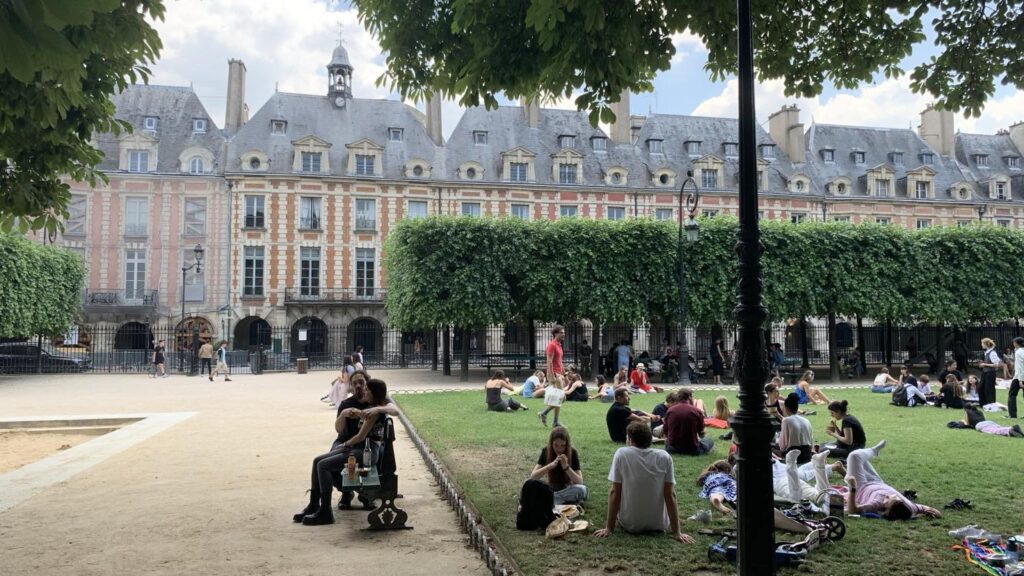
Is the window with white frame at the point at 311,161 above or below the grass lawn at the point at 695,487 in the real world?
above

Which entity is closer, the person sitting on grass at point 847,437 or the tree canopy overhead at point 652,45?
the tree canopy overhead at point 652,45

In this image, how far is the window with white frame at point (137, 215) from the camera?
35.1 metres

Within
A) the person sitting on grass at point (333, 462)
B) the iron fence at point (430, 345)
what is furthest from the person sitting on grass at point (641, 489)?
the iron fence at point (430, 345)

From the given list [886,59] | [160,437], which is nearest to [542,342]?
[160,437]

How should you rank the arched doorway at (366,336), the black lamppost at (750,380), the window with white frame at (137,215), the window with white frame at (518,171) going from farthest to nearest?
the window with white frame at (518,171) < the arched doorway at (366,336) < the window with white frame at (137,215) < the black lamppost at (750,380)

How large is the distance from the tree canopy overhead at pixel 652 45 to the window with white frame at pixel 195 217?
31.7m

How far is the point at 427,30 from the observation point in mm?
6910

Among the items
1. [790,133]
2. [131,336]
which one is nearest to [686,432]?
[131,336]

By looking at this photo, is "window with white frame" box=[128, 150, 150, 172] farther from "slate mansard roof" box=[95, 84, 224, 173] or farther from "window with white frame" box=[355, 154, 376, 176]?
"window with white frame" box=[355, 154, 376, 176]

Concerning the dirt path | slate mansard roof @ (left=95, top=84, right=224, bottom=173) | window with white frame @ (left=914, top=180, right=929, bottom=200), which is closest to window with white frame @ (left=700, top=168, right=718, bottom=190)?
window with white frame @ (left=914, top=180, right=929, bottom=200)

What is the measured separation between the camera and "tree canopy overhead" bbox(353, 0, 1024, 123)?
6074 mm

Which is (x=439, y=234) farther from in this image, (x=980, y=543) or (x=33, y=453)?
(x=980, y=543)

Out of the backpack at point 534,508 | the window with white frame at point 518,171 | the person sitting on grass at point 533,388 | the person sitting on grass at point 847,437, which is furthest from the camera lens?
the window with white frame at point 518,171

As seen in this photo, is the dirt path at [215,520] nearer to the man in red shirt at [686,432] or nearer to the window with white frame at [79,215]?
the man in red shirt at [686,432]
